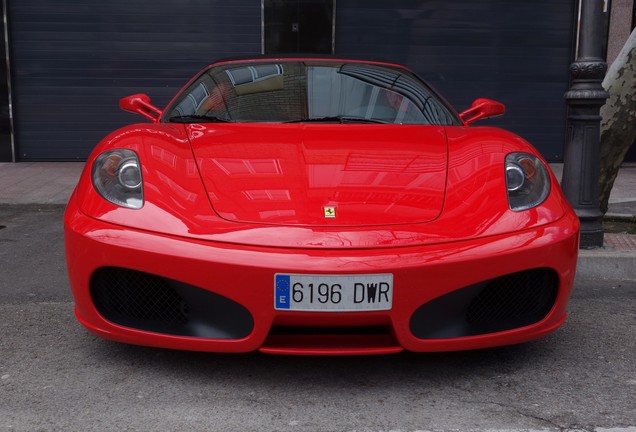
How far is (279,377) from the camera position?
2.74 metres

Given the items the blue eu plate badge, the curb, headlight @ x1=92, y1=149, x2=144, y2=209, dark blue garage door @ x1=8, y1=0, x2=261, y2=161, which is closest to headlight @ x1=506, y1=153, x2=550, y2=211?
the blue eu plate badge

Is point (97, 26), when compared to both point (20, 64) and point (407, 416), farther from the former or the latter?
point (407, 416)

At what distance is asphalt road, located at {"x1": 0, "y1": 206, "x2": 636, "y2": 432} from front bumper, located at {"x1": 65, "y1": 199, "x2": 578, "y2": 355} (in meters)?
0.19

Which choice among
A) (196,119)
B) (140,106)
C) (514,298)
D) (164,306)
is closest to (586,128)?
(514,298)

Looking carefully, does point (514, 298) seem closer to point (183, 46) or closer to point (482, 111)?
point (482, 111)

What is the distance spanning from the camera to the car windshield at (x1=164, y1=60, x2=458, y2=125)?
3.55 metres

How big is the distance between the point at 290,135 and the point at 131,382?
1.20m

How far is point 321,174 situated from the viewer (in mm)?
2811

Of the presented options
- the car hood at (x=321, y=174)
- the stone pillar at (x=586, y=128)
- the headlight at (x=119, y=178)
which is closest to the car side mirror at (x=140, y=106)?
the car hood at (x=321, y=174)

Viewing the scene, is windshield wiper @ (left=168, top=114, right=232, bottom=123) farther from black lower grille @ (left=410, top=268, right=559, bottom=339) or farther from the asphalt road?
black lower grille @ (left=410, top=268, right=559, bottom=339)

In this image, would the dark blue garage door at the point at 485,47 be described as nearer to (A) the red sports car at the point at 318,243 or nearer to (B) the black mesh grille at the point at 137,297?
(A) the red sports car at the point at 318,243

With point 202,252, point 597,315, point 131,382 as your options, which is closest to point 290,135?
point 202,252

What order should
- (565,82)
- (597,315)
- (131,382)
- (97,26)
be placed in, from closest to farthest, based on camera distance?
(131,382)
(597,315)
(97,26)
(565,82)

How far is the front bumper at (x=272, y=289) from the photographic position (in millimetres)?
2420
